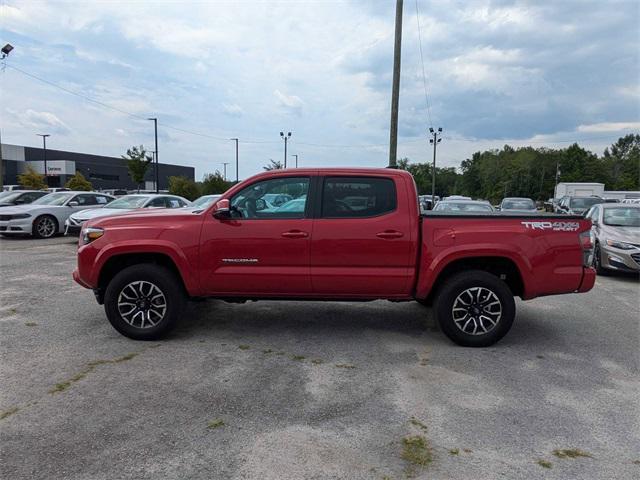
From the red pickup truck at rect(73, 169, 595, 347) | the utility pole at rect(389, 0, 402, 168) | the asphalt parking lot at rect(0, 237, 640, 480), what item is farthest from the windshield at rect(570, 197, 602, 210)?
the red pickup truck at rect(73, 169, 595, 347)

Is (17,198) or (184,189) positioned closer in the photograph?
(17,198)

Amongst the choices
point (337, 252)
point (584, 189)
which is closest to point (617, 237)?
point (337, 252)

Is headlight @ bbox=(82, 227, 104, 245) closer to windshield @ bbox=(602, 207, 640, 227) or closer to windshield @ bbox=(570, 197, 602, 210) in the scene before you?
windshield @ bbox=(602, 207, 640, 227)

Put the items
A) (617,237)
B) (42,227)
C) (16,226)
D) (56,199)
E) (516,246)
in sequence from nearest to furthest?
(516,246) < (617,237) < (16,226) < (42,227) < (56,199)

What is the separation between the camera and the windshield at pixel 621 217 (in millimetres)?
9875

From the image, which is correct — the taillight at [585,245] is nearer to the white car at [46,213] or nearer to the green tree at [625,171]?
the white car at [46,213]

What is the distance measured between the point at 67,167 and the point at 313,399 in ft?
260

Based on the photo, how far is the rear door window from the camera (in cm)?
505

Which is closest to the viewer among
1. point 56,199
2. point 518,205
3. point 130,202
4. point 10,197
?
Result: point 130,202

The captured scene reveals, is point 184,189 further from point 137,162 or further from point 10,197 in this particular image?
point 10,197

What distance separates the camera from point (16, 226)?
46.6ft

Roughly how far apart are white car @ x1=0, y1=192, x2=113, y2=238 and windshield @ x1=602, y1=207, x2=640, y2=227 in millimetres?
14907

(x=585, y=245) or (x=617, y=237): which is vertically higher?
(x=585, y=245)

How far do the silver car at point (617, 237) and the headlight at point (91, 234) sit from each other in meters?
8.97
